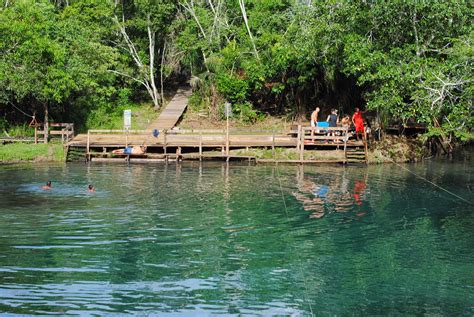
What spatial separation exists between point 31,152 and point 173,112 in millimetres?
13449

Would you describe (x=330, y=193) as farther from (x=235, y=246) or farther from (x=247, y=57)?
(x=247, y=57)

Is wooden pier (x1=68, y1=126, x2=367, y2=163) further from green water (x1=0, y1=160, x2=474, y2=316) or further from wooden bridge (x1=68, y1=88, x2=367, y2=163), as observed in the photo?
green water (x1=0, y1=160, x2=474, y2=316)

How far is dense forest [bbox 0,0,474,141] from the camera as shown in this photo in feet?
116

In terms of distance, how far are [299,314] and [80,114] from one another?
3836 cm

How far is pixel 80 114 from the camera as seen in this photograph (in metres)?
51.5

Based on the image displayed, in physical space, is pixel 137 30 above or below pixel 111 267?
above

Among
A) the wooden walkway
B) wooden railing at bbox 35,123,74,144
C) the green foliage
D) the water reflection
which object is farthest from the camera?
the green foliage

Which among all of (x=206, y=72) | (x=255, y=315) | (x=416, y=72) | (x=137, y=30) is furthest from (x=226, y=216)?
(x=137, y=30)

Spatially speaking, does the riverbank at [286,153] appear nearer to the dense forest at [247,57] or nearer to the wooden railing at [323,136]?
the wooden railing at [323,136]

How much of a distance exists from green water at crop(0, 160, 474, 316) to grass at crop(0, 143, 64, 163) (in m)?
6.21

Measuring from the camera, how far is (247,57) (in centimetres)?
5088

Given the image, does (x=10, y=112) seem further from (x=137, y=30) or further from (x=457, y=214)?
(x=457, y=214)

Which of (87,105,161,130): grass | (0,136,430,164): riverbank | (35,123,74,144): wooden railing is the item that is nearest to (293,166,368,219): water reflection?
(0,136,430,164): riverbank

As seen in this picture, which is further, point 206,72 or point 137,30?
point 137,30
